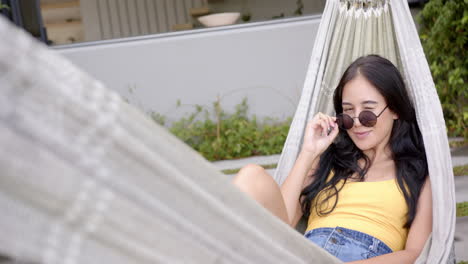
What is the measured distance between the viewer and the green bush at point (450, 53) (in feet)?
13.1

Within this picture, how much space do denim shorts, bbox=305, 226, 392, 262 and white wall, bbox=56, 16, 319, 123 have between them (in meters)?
3.14

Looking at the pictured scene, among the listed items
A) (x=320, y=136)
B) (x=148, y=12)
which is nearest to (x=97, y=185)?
(x=320, y=136)

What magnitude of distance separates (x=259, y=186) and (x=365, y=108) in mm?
723

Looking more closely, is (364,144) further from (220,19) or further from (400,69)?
(220,19)

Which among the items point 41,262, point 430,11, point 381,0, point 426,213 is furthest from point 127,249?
point 430,11

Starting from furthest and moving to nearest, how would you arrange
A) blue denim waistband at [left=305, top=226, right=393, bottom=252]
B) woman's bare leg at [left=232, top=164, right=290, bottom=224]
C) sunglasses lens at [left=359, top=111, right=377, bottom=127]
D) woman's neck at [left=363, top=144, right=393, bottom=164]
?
woman's neck at [left=363, top=144, right=393, bottom=164] → sunglasses lens at [left=359, top=111, right=377, bottom=127] → blue denim waistband at [left=305, top=226, right=393, bottom=252] → woman's bare leg at [left=232, top=164, right=290, bottom=224]

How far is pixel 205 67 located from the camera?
4.96m

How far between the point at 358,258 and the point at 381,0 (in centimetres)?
127

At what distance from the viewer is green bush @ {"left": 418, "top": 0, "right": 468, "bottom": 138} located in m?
4.00

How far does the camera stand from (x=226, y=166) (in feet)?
13.8

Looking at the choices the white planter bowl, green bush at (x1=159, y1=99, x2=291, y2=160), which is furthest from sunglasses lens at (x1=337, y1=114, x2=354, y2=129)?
the white planter bowl

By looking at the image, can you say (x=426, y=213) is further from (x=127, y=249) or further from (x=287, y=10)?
(x=287, y=10)

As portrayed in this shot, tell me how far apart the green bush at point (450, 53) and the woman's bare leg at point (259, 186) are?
9.96ft

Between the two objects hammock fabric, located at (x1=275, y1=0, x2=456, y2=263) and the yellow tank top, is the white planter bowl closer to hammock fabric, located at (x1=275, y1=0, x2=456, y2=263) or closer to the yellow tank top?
hammock fabric, located at (x1=275, y1=0, x2=456, y2=263)
